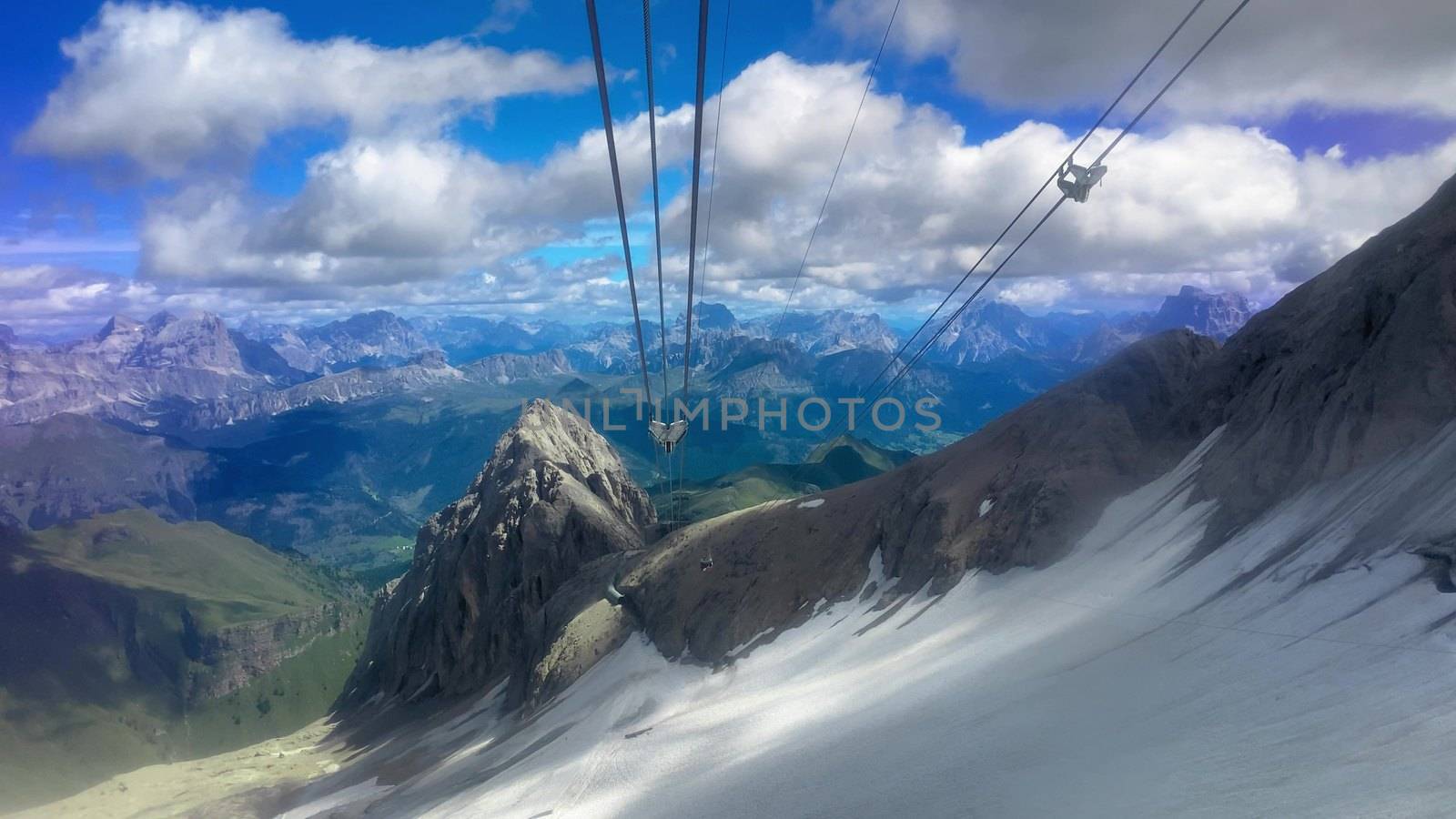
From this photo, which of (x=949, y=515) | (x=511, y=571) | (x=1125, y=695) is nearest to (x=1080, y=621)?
(x=1125, y=695)

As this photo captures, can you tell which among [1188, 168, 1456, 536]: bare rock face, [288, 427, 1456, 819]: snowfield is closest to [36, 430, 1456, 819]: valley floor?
[288, 427, 1456, 819]: snowfield

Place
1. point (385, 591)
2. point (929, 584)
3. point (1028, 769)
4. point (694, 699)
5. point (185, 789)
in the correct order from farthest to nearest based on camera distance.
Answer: point (385, 591)
point (185, 789)
point (694, 699)
point (929, 584)
point (1028, 769)

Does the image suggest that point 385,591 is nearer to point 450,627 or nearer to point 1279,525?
point 450,627

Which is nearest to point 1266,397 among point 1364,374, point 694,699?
point 1364,374

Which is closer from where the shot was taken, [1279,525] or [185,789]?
[1279,525]

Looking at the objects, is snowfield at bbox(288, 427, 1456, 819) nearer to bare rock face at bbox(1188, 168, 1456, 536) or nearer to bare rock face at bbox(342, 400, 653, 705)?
bare rock face at bbox(1188, 168, 1456, 536)
